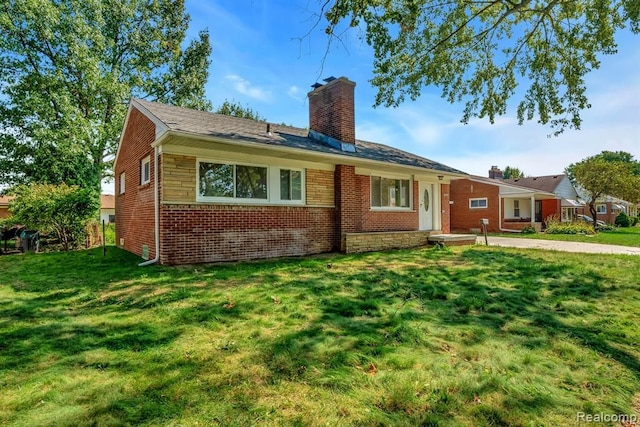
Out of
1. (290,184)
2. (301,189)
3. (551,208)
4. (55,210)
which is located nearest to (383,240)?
(301,189)

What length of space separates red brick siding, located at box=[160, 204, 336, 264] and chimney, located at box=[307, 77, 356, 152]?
272 centimetres

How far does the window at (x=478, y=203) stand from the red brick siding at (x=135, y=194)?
74.6 feet

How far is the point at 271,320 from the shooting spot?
414 centimetres

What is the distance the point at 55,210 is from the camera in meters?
12.0

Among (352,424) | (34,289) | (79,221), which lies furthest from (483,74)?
(79,221)

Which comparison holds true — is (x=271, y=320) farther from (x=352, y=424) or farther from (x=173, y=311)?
(x=352, y=424)

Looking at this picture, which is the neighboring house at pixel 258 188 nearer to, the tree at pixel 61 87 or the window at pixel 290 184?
the window at pixel 290 184

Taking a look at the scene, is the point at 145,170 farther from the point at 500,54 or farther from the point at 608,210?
the point at 608,210

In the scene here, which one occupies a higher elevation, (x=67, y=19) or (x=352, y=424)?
(x=67, y=19)

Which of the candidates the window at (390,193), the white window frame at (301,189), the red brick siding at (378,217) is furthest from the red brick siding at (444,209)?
the white window frame at (301,189)

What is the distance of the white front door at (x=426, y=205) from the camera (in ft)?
44.6

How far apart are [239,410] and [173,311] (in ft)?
8.58

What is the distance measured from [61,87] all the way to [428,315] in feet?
69.0

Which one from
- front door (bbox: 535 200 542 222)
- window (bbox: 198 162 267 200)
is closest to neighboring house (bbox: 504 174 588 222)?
front door (bbox: 535 200 542 222)
